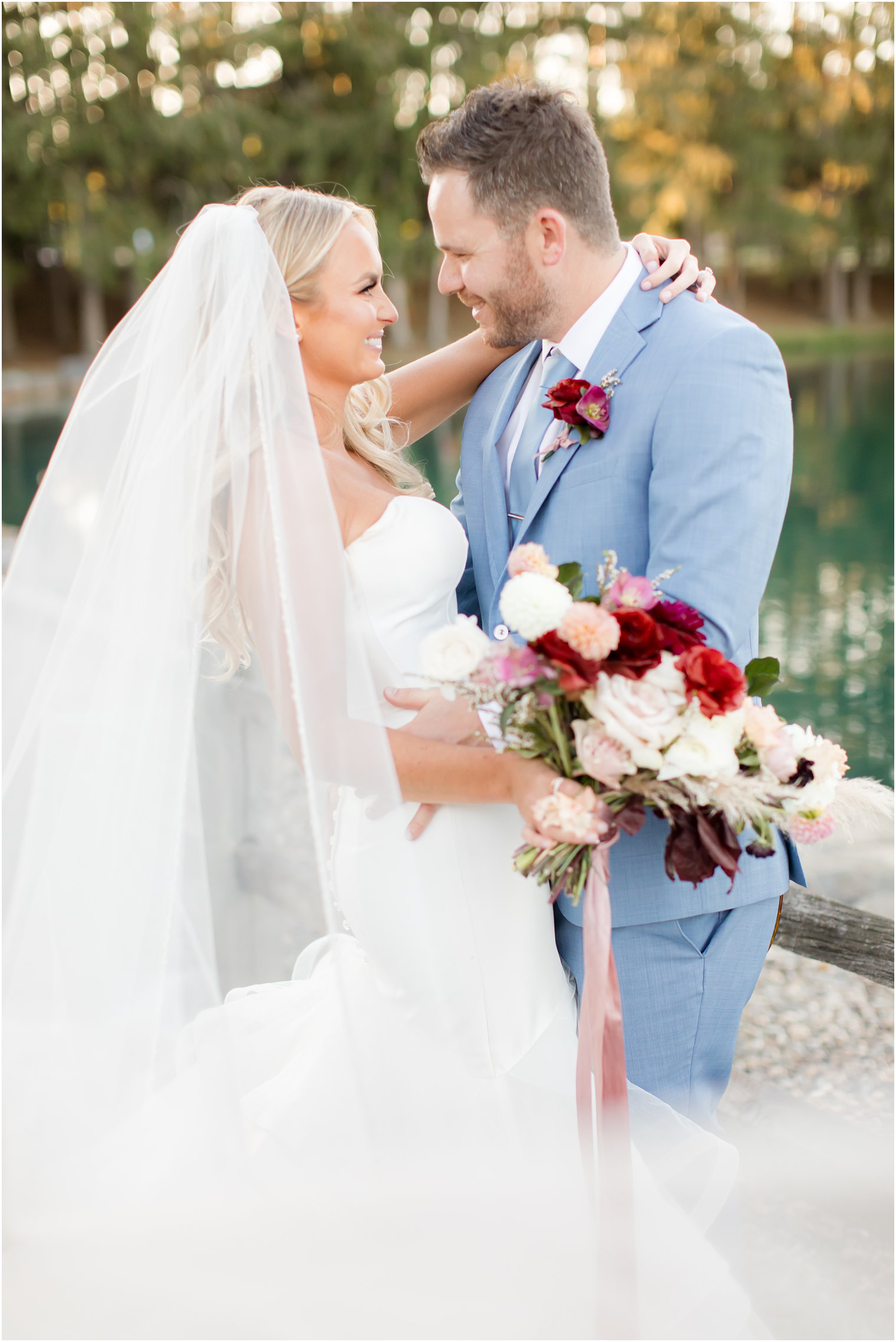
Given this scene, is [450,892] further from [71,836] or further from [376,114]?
[376,114]

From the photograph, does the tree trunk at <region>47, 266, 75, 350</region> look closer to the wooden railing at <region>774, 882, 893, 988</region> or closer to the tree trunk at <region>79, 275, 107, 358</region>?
the tree trunk at <region>79, 275, 107, 358</region>

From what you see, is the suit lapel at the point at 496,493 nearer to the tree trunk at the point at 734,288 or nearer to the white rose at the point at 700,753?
the white rose at the point at 700,753

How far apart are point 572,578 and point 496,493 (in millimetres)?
641

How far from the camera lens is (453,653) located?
71.1 inches

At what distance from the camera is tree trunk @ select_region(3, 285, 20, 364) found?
100ft

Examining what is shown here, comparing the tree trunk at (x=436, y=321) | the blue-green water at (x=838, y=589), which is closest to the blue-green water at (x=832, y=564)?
the blue-green water at (x=838, y=589)

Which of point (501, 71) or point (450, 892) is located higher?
point (501, 71)

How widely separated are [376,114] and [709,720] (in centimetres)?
3234

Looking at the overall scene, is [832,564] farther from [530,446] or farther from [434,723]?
[434,723]

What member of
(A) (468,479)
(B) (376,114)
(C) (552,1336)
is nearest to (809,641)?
(A) (468,479)

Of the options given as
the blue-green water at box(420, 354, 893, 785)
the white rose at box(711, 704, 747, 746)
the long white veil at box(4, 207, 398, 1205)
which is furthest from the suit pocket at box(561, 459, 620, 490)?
the blue-green water at box(420, 354, 893, 785)

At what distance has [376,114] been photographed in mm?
30609

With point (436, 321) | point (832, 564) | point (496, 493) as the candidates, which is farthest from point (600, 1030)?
point (436, 321)

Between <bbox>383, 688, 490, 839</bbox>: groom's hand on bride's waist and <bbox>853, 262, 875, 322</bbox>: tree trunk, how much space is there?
1748 inches
